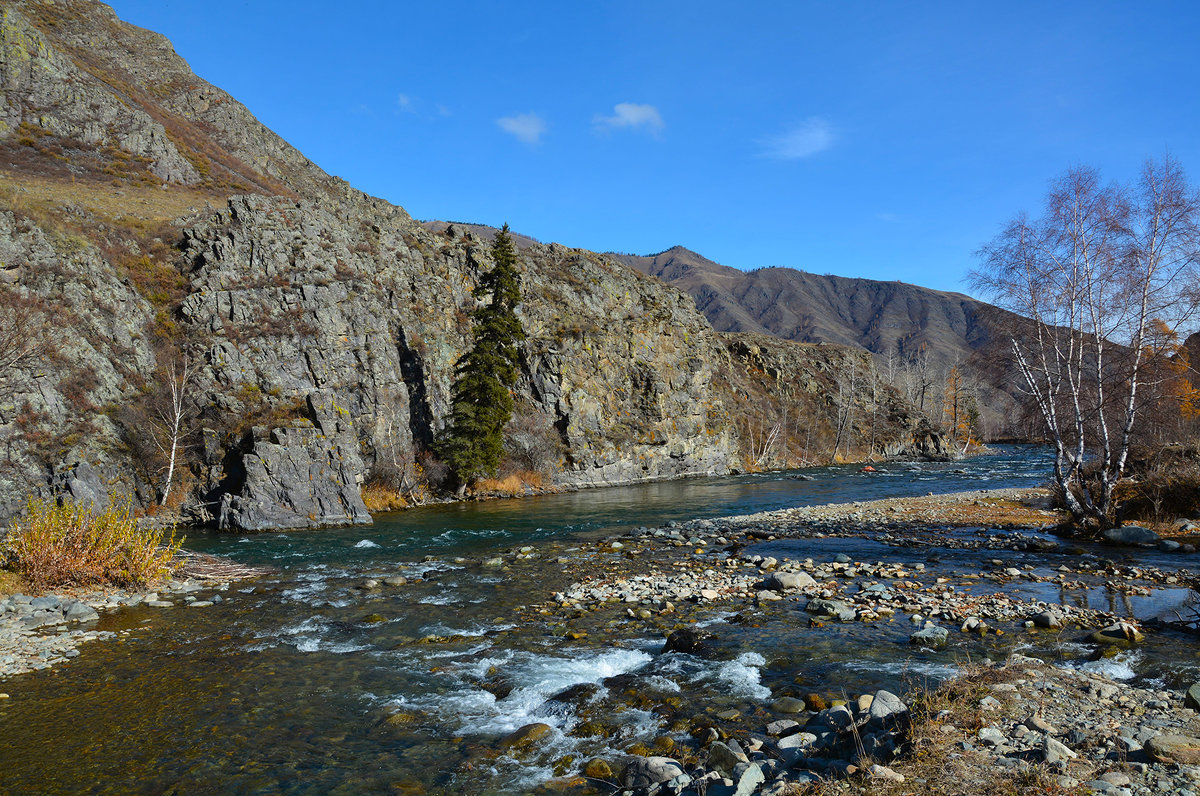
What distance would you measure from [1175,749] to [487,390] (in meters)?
38.9

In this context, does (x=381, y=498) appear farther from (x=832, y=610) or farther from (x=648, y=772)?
(x=648, y=772)

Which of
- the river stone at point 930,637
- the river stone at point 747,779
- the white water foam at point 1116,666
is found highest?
the river stone at point 747,779

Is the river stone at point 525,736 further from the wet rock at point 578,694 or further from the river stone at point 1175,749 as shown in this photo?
the river stone at point 1175,749

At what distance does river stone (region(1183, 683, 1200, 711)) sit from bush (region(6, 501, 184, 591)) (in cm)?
2086

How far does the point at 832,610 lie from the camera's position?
12.6 m

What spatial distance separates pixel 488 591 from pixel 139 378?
27553 millimetres

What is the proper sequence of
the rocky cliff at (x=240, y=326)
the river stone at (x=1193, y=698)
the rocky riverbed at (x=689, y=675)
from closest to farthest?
the rocky riverbed at (x=689, y=675) → the river stone at (x=1193, y=698) → the rocky cliff at (x=240, y=326)

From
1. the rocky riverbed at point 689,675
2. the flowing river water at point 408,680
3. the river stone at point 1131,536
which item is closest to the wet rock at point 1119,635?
the rocky riverbed at point 689,675

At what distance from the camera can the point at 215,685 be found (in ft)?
32.3

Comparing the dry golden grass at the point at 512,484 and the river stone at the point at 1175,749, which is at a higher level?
the river stone at the point at 1175,749

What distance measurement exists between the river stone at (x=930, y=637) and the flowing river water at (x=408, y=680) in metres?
0.22

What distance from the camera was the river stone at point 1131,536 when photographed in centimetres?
1802

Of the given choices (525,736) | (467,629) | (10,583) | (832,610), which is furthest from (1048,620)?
(10,583)

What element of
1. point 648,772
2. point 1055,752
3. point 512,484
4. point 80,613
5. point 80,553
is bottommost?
point 512,484
